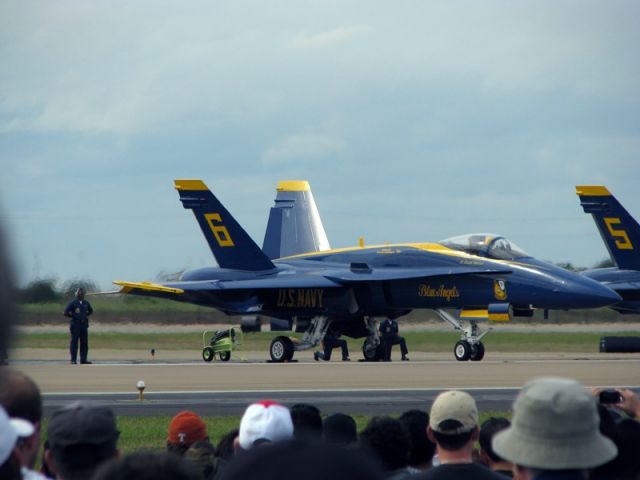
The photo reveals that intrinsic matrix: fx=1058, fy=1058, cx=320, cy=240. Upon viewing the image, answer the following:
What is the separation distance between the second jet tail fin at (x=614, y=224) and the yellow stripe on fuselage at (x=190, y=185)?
512 inches

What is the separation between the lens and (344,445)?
379 cm

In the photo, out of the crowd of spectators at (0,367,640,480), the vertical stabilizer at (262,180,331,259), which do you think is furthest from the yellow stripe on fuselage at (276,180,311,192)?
the crowd of spectators at (0,367,640,480)

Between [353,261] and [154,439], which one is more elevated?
[353,261]

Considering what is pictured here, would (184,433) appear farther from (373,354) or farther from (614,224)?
(614,224)

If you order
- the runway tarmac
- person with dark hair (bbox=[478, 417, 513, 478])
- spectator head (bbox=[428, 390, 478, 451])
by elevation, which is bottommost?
the runway tarmac

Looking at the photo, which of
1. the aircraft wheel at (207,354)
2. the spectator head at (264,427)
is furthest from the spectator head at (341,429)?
the aircraft wheel at (207,354)

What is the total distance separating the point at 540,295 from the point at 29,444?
82.6 ft

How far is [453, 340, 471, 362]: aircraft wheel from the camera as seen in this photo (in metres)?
27.7

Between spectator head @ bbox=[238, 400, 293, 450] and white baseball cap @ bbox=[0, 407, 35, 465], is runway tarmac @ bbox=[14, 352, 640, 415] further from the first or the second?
white baseball cap @ bbox=[0, 407, 35, 465]

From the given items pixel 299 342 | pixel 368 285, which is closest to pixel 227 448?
pixel 368 285

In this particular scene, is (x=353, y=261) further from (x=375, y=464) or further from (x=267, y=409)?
(x=375, y=464)

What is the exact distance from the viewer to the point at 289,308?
31.5m

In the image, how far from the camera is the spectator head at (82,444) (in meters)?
3.53

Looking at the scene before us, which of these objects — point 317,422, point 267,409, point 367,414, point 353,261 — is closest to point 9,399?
point 267,409
